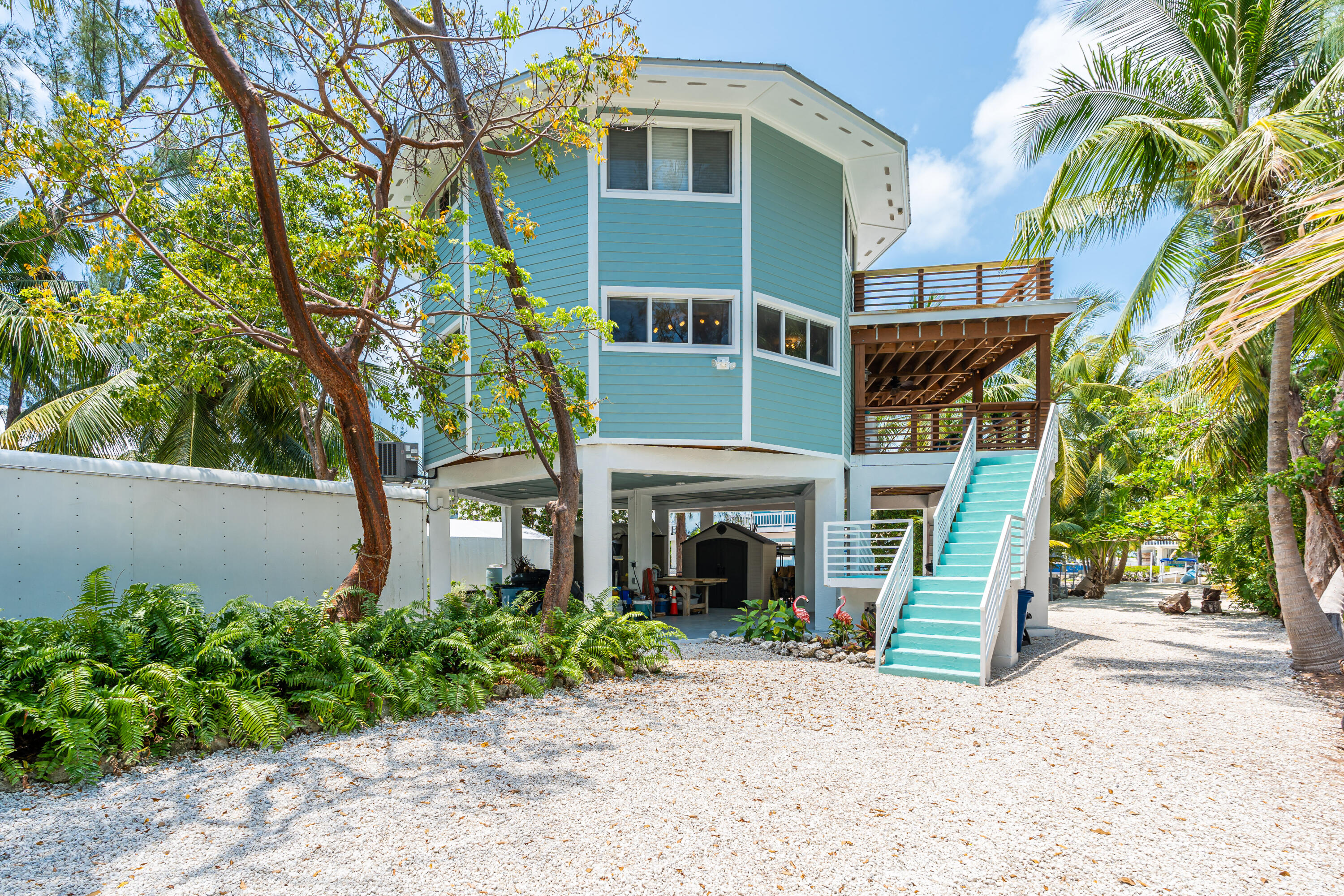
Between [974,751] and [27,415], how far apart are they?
16708 millimetres

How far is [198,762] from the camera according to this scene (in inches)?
213

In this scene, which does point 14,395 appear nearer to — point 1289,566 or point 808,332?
point 808,332

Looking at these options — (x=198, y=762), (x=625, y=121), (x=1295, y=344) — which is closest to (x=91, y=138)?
(x=198, y=762)

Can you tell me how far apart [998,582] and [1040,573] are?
4.52m

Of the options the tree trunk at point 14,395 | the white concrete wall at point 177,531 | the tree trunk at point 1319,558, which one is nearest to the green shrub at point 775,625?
the white concrete wall at point 177,531

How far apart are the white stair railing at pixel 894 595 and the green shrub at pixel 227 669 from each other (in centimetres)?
343

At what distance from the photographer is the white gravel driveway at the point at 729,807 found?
3.86 meters

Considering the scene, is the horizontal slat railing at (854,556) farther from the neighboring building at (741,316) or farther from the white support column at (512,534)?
the white support column at (512,534)

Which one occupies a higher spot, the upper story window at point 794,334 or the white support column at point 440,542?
the upper story window at point 794,334

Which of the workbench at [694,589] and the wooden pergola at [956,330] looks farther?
the workbench at [694,589]

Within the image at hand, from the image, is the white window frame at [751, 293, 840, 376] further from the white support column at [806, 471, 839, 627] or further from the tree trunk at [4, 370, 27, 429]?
the tree trunk at [4, 370, 27, 429]

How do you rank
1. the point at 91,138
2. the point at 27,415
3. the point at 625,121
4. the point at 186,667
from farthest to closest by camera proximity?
the point at 27,415
the point at 625,121
the point at 91,138
the point at 186,667

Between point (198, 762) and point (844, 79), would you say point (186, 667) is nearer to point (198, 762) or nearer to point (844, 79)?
point (198, 762)

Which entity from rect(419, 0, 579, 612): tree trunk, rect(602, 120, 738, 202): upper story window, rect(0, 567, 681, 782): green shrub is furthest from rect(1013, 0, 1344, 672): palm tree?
rect(0, 567, 681, 782): green shrub
